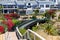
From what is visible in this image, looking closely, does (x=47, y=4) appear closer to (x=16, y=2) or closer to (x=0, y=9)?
(x=16, y=2)

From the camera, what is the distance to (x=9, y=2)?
7075 cm

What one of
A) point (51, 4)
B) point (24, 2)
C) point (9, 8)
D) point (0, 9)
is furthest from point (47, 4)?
point (0, 9)

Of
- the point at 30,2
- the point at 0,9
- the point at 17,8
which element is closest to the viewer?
the point at 0,9

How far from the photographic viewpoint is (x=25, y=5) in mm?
70375

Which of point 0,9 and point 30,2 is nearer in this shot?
point 0,9

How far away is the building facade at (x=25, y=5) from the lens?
6619cm

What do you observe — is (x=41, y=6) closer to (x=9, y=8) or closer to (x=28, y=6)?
(x=28, y=6)

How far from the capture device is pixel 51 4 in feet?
240

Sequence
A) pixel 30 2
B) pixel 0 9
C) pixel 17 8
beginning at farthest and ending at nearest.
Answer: pixel 30 2 → pixel 17 8 → pixel 0 9

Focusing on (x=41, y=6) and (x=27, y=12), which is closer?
(x=27, y=12)

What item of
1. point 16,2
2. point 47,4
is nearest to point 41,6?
point 47,4

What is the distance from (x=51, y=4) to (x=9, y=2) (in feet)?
37.3

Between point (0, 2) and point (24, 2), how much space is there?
6.50 m

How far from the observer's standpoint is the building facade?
217 ft
